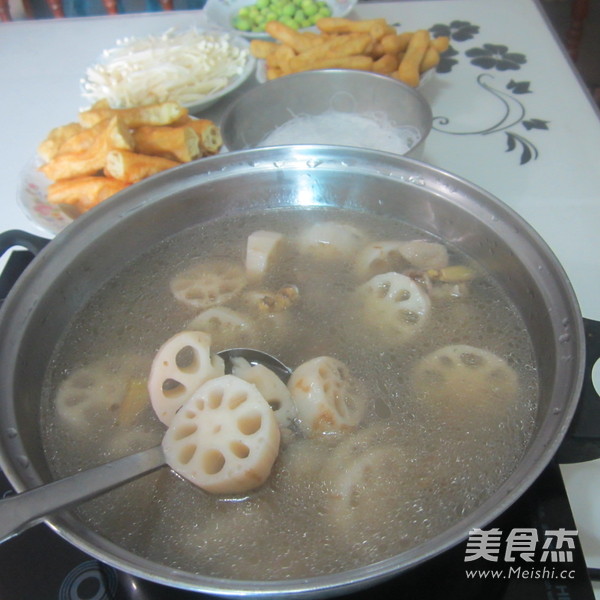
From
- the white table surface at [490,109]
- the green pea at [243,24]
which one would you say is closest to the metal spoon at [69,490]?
the white table surface at [490,109]

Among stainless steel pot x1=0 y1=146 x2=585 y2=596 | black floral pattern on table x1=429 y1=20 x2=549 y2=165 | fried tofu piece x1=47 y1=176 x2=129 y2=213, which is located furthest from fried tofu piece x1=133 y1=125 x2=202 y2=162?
black floral pattern on table x1=429 y1=20 x2=549 y2=165

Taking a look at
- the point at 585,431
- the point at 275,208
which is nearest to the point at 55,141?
the point at 275,208

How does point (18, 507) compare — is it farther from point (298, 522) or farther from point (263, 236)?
point (263, 236)

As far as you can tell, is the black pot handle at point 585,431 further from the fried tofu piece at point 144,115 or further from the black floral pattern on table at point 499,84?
the fried tofu piece at point 144,115

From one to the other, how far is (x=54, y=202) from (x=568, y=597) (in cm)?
116

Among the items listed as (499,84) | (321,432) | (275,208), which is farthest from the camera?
(499,84)

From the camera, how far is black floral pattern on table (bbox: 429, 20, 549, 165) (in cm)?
146

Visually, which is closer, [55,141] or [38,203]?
[38,203]

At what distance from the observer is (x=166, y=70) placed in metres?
1.54

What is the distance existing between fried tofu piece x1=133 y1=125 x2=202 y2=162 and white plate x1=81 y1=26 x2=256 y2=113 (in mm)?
209

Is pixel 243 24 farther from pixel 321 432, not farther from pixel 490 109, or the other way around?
pixel 321 432

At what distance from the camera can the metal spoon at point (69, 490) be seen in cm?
52

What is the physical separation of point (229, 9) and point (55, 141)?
87 cm

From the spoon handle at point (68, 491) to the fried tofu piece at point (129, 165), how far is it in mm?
Answer: 710
